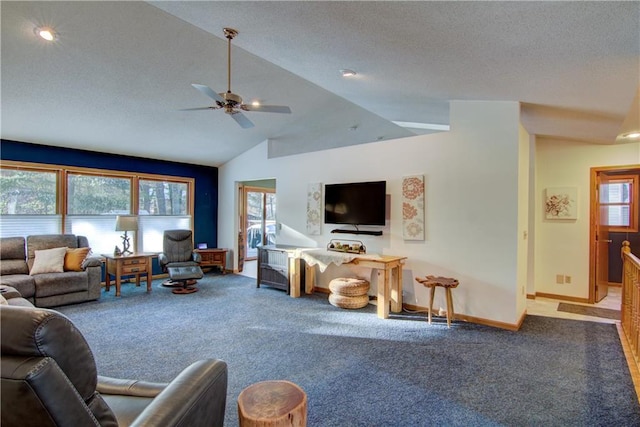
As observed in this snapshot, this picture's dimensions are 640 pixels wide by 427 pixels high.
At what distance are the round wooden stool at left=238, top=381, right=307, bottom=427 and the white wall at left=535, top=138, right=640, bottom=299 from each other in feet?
17.1

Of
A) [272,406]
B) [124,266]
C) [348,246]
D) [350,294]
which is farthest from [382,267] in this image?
[124,266]

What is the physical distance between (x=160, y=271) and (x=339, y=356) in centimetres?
504

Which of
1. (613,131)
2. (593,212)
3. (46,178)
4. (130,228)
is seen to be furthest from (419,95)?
(46,178)

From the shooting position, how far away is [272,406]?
1488mm

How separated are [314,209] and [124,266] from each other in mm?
3255

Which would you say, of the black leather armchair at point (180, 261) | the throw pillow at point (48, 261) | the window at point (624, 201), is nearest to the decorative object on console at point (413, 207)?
the black leather armchair at point (180, 261)

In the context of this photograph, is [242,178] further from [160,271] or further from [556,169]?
[556,169]

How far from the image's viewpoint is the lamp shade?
18.3ft

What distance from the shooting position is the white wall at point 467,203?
3.81m

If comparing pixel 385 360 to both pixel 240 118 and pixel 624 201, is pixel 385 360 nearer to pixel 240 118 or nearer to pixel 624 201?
pixel 240 118

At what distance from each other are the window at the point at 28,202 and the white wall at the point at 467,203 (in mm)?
4827

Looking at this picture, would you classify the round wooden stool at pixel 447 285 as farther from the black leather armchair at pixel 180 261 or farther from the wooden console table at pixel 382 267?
the black leather armchair at pixel 180 261

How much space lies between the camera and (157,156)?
654 centimetres

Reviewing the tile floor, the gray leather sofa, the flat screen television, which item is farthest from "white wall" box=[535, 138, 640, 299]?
the gray leather sofa
